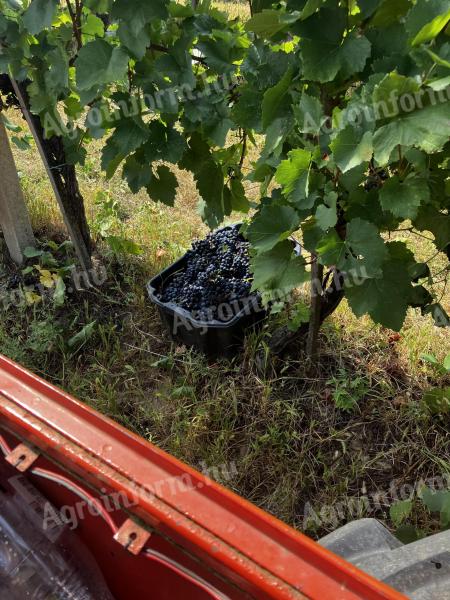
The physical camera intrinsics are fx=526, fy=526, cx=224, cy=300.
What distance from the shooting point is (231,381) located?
2.13m

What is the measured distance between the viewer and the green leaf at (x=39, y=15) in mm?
1304

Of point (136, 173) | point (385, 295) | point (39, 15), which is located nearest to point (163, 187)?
point (136, 173)

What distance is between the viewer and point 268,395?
2051 mm

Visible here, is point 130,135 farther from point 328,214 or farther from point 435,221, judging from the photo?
point 435,221

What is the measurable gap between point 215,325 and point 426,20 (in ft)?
4.46

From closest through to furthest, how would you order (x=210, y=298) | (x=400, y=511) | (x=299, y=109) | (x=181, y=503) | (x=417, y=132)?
(x=181, y=503) < (x=417, y=132) < (x=299, y=109) < (x=400, y=511) < (x=210, y=298)

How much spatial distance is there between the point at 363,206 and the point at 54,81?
1.02 metres

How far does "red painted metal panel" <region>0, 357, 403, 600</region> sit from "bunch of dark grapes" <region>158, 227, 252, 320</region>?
126 cm

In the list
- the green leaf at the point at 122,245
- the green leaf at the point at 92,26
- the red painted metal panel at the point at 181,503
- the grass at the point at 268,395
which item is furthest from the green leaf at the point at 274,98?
A: the green leaf at the point at 122,245

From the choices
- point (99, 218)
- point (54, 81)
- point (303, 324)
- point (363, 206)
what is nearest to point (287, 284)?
point (363, 206)

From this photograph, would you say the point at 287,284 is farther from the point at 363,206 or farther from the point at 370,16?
the point at 370,16

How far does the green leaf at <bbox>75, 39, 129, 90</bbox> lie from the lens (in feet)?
4.20

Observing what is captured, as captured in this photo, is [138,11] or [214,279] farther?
[214,279]

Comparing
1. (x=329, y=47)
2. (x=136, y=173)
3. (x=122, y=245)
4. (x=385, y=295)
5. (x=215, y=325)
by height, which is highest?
(x=329, y=47)
